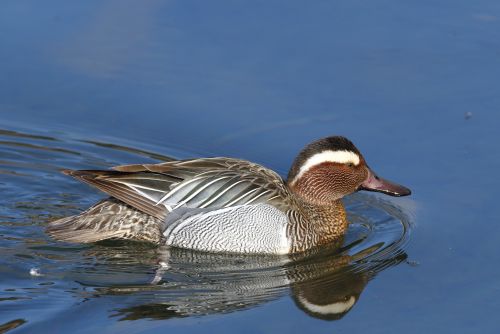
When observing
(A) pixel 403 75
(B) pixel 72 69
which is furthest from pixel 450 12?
(B) pixel 72 69

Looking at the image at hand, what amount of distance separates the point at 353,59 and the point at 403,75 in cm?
61

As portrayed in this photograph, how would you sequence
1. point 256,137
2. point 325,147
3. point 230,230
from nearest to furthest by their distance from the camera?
point 230,230
point 325,147
point 256,137

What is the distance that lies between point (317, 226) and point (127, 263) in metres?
1.90

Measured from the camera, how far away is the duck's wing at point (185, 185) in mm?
10711

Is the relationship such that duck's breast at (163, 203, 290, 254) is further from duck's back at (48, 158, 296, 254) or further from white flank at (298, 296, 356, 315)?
white flank at (298, 296, 356, 315)

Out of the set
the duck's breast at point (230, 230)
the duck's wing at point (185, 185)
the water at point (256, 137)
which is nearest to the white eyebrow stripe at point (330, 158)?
the duck's wing at point (185, 185)

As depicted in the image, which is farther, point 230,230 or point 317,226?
point 317,226

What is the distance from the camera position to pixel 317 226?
11.0m

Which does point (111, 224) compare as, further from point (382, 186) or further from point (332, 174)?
point (382, 186)

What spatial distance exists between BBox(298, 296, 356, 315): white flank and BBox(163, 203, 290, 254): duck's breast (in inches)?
45.7

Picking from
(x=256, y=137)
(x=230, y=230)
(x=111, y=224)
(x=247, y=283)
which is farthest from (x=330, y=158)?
(x=111, y=224)

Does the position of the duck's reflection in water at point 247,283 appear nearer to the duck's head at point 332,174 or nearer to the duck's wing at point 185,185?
the duck's wing at point 185,185

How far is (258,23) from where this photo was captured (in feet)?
44.9

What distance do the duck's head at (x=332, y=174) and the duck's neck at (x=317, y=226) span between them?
0.30 ft
